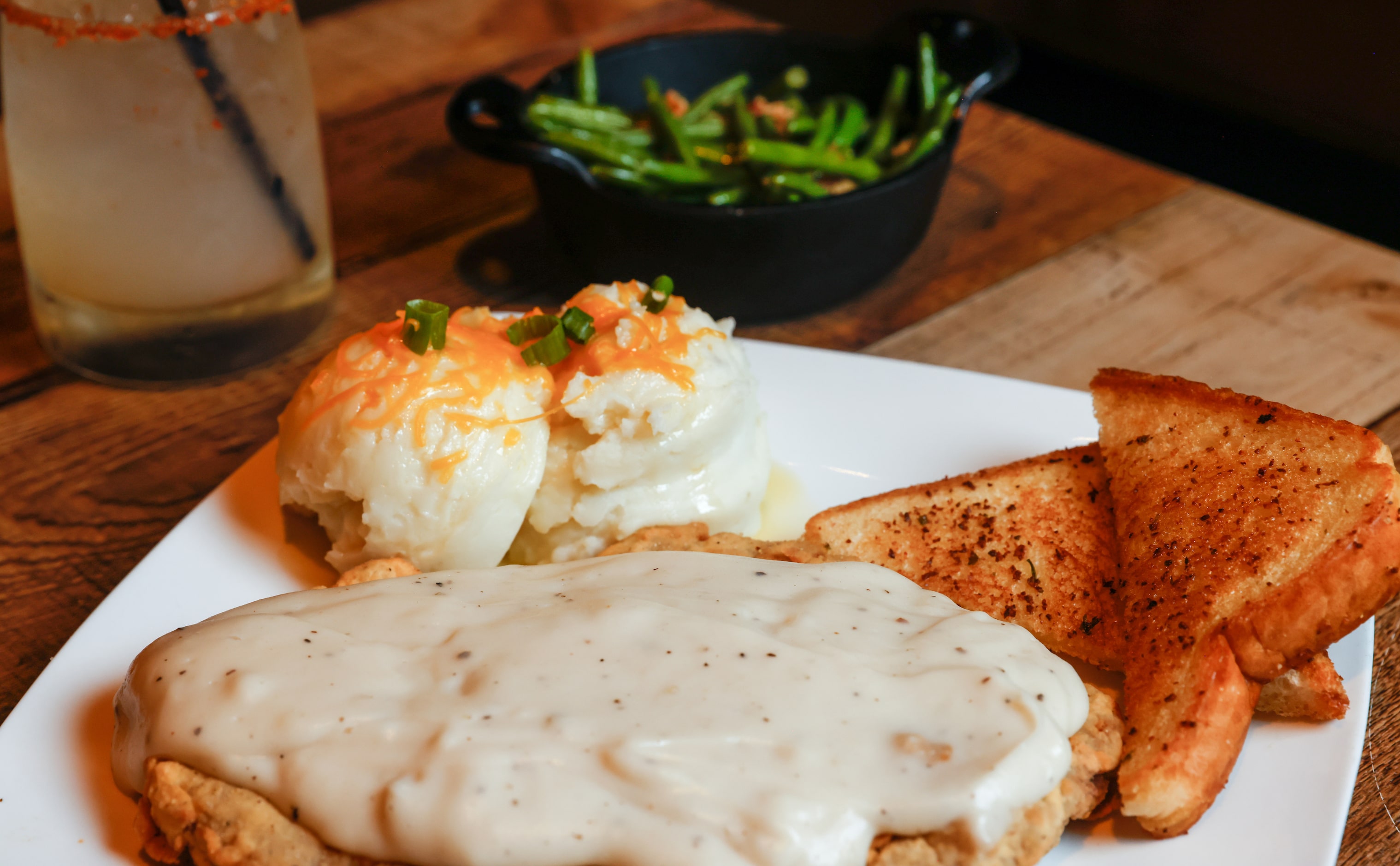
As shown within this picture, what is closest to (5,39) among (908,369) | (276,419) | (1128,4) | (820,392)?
(276,419)

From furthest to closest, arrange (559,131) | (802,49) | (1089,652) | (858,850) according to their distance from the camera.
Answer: (802,49), (559,131), (1089,652), (858,850)

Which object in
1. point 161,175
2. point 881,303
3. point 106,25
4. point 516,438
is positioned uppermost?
point 106,25

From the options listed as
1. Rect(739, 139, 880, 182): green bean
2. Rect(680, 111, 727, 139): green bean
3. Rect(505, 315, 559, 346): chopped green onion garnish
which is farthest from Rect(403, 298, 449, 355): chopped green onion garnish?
Rect(680, 111, 727, 139): green bean

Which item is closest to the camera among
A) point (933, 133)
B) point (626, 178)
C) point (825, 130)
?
point (626, 178)

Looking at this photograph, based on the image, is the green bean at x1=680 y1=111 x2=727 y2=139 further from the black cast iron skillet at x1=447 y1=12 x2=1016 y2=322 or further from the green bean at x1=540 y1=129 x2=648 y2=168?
the black cast iron skillet at x1=447 y1=12 x2=1016 y2=322

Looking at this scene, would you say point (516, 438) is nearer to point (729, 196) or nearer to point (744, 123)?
point (729, 196)

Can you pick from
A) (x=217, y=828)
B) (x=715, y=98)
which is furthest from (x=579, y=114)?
(x=217, y=828)

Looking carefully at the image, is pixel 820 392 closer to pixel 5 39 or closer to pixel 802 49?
pixel 802 49
